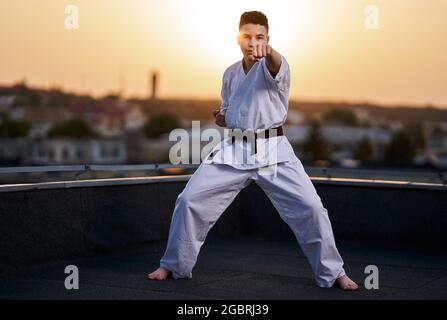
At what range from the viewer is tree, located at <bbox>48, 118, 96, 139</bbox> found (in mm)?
170125

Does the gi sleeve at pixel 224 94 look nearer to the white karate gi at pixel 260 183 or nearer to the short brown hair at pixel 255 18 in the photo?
the white karate gi at pixel 260 183

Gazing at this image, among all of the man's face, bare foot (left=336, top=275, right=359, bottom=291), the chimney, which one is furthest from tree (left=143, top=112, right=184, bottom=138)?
bare foot (left=336, top=275, right=359, bottom=291)

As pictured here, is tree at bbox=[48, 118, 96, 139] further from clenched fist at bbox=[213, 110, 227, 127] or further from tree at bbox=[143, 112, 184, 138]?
clenched fist at bbox=[213, 110, 227, 127]

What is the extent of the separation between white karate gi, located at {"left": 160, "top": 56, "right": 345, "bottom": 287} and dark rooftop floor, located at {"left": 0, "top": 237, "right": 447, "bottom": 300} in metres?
0.22

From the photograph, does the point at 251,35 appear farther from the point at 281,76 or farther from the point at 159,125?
the point at 159,125

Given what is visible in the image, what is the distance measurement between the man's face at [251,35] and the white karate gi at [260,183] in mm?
131

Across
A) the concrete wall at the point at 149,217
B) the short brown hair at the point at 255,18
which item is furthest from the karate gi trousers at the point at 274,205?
the concrete wall at the point at 149,217

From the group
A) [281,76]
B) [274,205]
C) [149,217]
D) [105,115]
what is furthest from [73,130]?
[281,76]

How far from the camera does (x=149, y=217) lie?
750cm

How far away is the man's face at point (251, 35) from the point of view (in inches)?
214

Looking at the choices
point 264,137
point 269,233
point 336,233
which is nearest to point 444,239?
point 336,233

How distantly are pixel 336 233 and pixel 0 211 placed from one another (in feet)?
11.1
